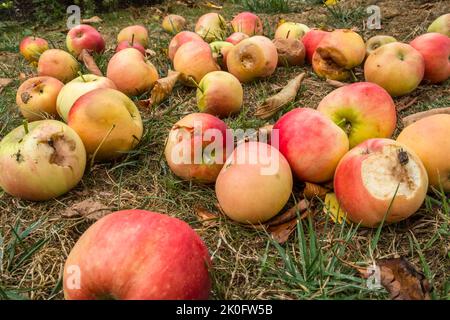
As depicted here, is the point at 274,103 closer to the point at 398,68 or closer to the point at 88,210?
the point at 398,68

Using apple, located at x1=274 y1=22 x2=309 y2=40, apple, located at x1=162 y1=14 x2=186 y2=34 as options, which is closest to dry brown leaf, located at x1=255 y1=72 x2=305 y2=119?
apple, located at x1=274 y1=22 x2=309 y2=40

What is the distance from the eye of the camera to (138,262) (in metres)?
1.12

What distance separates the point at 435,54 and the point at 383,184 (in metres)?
1.45

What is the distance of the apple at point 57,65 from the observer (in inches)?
110

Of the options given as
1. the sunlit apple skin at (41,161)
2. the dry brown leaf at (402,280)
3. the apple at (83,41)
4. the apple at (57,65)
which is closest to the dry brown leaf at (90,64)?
the apple at (57,65)

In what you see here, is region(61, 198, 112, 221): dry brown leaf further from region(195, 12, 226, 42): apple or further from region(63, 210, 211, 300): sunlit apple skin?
region(195, 12, 226, 42): apple

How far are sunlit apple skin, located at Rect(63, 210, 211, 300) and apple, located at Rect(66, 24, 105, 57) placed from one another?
2.49m

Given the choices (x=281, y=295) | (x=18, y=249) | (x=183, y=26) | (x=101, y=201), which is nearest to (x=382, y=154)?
(x=281, y=295)

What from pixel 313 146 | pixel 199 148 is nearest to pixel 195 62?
pixel 199 148

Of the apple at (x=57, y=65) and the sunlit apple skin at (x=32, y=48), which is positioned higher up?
the apple at (x=57, y=65)

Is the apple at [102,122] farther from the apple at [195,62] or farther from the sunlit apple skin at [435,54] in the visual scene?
the sunlit apple skin at [435,54]

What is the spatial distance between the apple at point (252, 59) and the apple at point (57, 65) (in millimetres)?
1085

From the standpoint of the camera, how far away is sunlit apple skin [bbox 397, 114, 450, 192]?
1632mm
